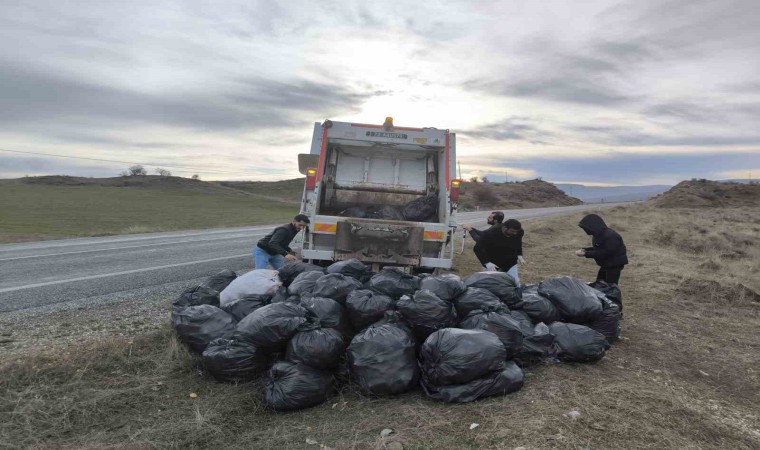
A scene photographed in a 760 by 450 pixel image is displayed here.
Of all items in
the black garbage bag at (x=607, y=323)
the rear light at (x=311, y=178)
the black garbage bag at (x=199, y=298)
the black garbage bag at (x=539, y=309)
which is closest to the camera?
the black garbage bag at (x=539, y=309)

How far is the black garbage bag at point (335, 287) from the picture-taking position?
410cm

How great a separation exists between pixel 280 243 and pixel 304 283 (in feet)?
6.15

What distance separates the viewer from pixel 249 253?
10.8 meters

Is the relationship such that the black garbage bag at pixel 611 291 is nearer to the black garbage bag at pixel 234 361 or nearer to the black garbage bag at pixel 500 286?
the black garbage bag at pixel 500 286

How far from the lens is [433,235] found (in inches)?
258

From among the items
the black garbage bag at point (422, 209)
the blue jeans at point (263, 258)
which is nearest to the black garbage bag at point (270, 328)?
the blue jeans at point (263, 258)

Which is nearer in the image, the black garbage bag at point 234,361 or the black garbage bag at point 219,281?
the black garbage bag at point 234,361

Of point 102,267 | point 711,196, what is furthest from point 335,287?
point 711,196

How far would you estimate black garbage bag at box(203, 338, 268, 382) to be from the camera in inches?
138

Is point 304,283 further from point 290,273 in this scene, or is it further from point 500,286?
point 500,286

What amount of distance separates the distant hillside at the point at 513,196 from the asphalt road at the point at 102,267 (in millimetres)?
34597

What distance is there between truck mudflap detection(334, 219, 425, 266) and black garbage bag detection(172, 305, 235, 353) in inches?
99.2

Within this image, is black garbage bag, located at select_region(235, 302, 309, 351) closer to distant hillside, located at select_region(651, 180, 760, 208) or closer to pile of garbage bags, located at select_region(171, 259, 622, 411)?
pile of garbage bags, located at select_region(171, 259, 622, 411)

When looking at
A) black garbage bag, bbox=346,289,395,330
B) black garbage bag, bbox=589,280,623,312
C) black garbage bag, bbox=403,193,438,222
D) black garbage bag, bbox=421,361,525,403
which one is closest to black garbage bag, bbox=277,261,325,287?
black garbage bag, bbox=346,289,395,330
